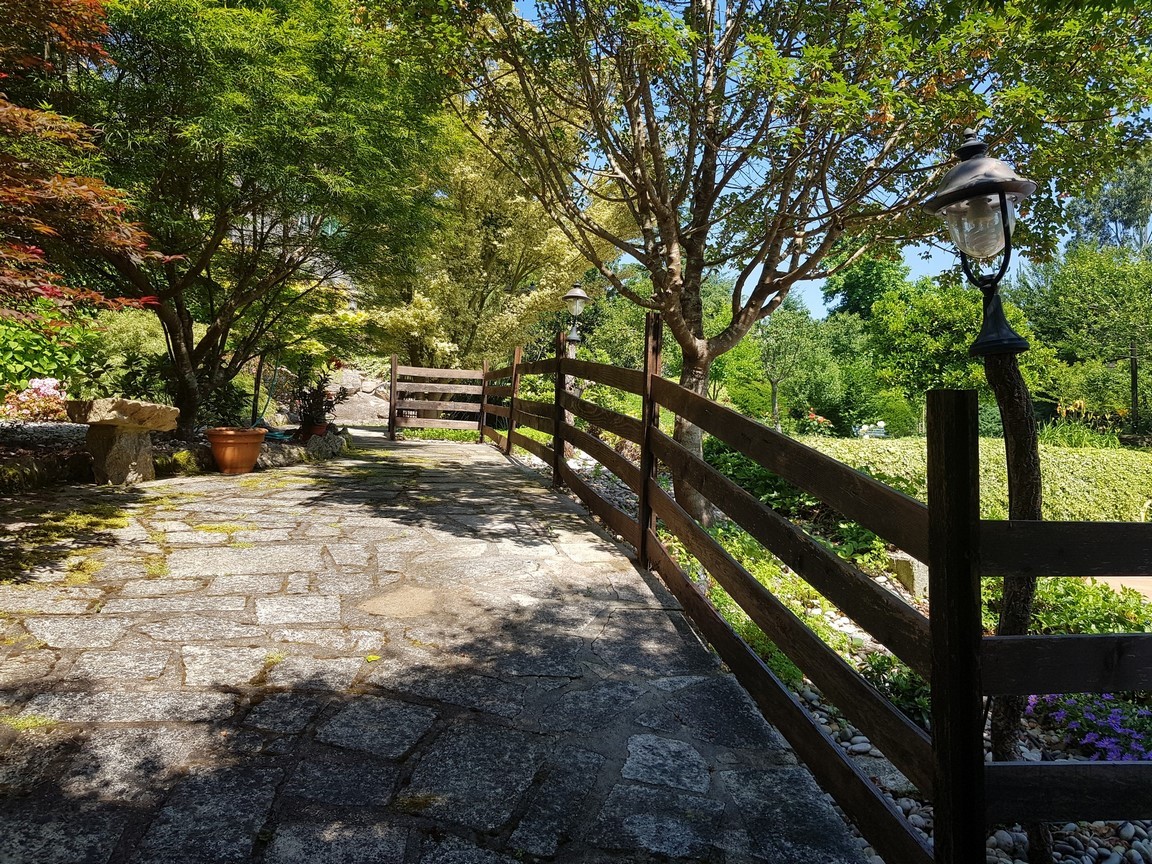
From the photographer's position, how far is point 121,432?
5.63 meters

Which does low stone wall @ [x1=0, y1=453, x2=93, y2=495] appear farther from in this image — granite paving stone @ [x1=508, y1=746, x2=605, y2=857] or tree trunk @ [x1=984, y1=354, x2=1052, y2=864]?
tree trunk @ [x1=984, y1=354, x2=1052, y2=864]

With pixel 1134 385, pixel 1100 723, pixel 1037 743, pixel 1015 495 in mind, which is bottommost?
pixel 1037 743

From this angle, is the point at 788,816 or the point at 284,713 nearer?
the point at 788,816

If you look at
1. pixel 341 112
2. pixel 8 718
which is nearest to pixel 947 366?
pixel 341 112

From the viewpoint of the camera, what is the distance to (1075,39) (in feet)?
14.9

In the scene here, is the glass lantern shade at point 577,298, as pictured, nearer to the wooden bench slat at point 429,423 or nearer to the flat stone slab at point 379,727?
the wooden bench slat at point 429,423

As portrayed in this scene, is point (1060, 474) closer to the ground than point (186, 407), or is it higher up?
closer to the ground

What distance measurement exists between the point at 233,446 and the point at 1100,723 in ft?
22.8

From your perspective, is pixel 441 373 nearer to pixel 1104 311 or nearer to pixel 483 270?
pixel 483 270

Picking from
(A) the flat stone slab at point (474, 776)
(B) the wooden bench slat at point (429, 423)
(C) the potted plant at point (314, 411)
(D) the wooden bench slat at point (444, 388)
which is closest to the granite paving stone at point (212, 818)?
(A) the flat stone slab at point (474, 776)

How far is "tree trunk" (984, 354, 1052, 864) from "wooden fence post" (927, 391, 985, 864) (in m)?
1.08


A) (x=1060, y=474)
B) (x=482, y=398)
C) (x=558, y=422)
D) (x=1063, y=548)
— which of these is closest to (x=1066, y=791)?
(x=1063, y=548)

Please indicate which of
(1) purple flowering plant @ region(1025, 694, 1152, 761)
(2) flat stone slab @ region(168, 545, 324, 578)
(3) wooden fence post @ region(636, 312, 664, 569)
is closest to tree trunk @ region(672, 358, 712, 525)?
(3) wooden fence post @ region(636, 312, 664, 569)

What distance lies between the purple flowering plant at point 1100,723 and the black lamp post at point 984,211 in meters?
1.66
